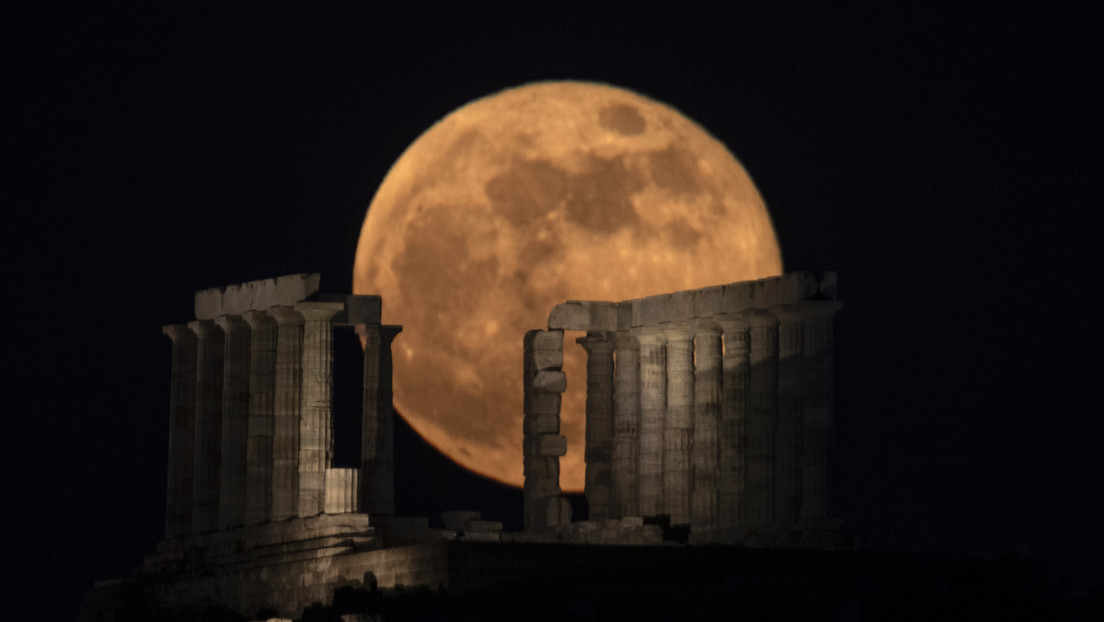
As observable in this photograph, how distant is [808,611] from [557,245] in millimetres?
35743

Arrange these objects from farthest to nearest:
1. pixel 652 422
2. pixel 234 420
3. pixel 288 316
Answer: pixel 652 422 < pixel 234 420 < pixel 288 316

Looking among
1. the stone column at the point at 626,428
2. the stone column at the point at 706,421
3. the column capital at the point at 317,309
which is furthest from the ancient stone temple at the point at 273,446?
the stone column at the point at 706,421

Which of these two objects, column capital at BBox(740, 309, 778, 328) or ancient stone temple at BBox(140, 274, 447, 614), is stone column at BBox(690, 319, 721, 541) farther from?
ancient stone temple at BBox(140, 274, 447, 614)

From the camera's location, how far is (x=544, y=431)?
305 ft

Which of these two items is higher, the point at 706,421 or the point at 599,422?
the point at 599,422

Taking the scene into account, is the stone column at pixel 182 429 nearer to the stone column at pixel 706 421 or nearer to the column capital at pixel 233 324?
the column capital at pixel 233 324

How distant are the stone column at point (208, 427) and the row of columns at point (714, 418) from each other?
1289 cm

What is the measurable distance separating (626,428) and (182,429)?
603 inches

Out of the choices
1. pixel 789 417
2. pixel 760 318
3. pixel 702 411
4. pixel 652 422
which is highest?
pixel 760 318

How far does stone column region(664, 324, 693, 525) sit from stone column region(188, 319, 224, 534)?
1510cm

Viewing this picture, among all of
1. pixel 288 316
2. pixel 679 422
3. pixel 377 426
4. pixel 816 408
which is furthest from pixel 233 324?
pixel 816 408

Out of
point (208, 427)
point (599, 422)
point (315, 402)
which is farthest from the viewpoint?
point (599, 422)

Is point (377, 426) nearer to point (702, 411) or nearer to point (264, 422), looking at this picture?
point (264, 422)

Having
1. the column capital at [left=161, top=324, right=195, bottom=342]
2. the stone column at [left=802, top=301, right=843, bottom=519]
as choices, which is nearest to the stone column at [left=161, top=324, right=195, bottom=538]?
the column capital at [left=161, top=324, right=195, bottom=342]
